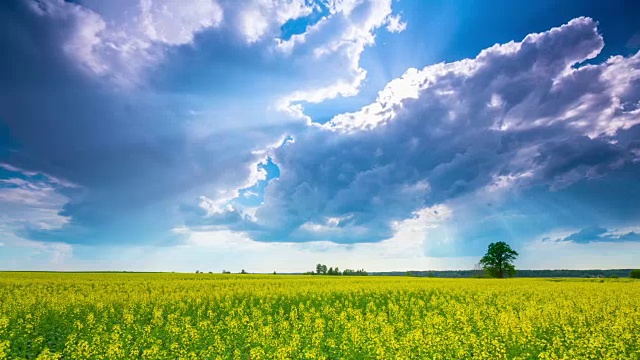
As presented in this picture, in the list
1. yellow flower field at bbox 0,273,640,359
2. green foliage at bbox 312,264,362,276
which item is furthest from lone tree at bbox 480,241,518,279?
→ yellow flower field at bbox 0,273,640,359

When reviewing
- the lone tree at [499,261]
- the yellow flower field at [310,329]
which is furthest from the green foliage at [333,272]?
the yellow flower field at [310,329]

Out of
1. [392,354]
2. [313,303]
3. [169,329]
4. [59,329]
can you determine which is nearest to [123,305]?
[59,329]

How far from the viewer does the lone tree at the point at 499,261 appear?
363 ft

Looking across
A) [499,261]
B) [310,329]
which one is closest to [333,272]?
[499,261]

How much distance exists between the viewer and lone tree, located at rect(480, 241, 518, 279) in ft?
363

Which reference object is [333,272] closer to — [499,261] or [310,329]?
[499,261]

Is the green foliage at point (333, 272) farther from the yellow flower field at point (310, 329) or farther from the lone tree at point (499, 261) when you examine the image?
the yellow flower field at point (310, 329)

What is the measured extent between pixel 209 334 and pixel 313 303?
12154 millimetres

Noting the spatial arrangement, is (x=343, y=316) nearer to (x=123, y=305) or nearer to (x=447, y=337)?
(x=447, y=337)

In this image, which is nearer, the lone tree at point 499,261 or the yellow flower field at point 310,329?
the yellow flower field at point 310,329

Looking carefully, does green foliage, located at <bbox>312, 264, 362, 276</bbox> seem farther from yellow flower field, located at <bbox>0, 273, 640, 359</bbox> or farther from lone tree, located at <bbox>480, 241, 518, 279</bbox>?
yellow flower field, located at <bbox>0, 273, 640, 359</bbox>

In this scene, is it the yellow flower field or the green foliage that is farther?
the green foliage

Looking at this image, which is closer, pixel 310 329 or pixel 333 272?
pixel 310 329

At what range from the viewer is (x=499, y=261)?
367 ft
